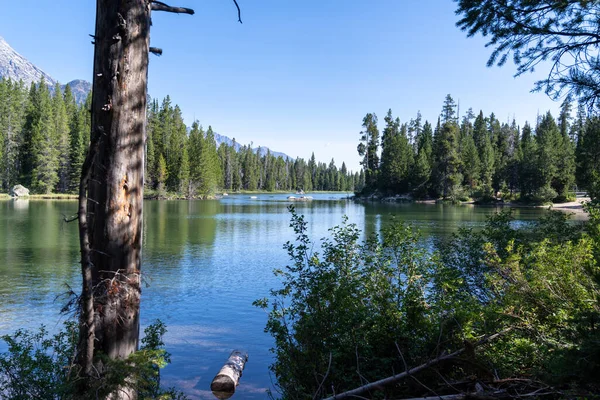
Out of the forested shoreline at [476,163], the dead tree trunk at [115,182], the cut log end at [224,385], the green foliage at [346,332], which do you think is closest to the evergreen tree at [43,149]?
the forested shoreline at [476,163]

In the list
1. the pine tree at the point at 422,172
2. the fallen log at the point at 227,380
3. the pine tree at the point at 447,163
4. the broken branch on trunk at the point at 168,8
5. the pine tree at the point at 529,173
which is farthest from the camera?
the pine tree at the point at 422,172

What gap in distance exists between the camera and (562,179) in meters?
56.6

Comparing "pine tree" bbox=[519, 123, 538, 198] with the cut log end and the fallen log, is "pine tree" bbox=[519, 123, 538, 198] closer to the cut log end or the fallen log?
the fallen log

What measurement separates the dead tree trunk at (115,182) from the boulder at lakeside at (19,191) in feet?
228

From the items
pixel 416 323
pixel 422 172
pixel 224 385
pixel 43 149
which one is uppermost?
pixel 43 149

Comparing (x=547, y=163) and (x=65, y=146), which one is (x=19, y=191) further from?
(x=547, y=163)

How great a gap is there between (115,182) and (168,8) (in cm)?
153

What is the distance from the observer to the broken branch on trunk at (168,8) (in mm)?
3350

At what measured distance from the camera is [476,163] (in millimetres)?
69000

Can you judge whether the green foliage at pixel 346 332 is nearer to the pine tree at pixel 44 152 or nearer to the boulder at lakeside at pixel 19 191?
the boulder at lakeside at pixel 19 191

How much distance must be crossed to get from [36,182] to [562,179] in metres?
79.3

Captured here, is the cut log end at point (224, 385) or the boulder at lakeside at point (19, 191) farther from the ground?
the boulder at lakeside at point (19, 191)

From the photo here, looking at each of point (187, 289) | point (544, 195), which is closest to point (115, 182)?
point (187, 289)

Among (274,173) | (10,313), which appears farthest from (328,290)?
(274,173)
